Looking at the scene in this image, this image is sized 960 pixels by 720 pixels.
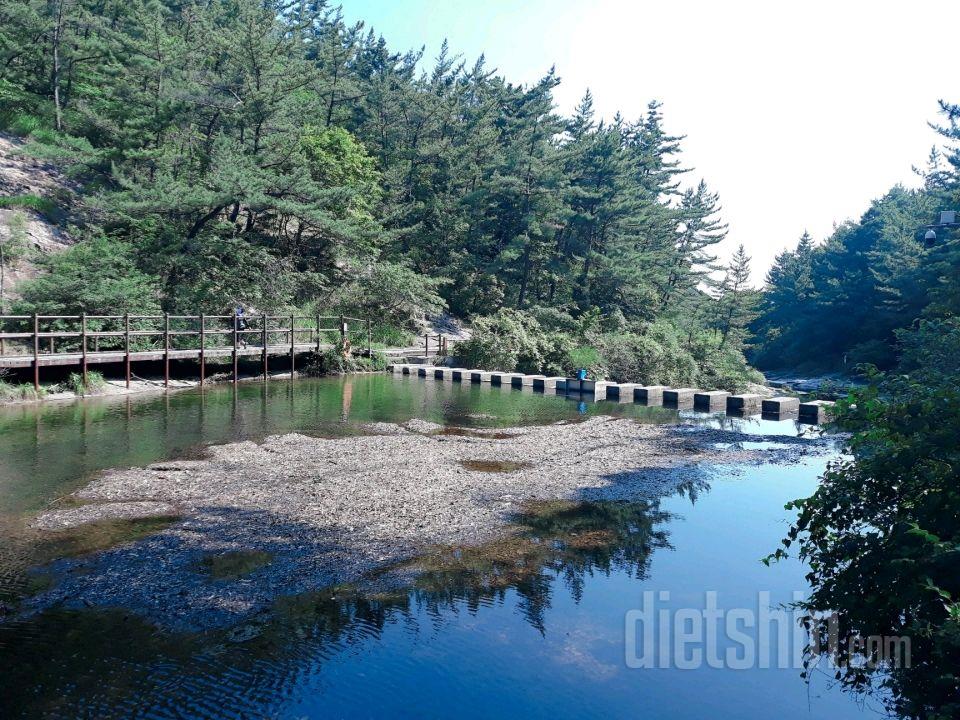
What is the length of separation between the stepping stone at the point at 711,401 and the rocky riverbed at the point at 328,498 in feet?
17.1

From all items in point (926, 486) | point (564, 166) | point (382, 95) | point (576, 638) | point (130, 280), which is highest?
point (382, 95)

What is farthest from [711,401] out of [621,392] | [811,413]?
[621,392]

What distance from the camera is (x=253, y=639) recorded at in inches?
234

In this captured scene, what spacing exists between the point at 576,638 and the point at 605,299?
36.1 m

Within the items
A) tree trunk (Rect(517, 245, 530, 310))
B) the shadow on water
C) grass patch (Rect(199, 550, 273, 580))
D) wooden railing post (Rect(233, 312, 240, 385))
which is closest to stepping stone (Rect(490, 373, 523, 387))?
the shadow on water

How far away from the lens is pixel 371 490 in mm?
10281

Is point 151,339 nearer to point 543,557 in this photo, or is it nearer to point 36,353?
point 36,353

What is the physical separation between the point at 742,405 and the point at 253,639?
706 inches

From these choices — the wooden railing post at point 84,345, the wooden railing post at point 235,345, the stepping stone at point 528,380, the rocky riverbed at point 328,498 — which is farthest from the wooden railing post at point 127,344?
the stepping stone at point 528,380

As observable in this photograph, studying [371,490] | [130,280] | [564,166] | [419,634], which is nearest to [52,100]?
[130,280]

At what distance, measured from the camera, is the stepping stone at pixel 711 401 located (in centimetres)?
2141

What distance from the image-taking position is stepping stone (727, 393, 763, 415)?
20922mm

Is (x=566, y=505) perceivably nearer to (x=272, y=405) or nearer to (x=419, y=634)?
(x=419, y=634)

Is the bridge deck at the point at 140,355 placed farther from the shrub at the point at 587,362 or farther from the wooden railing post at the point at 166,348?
the shrub at the point at 587,362
